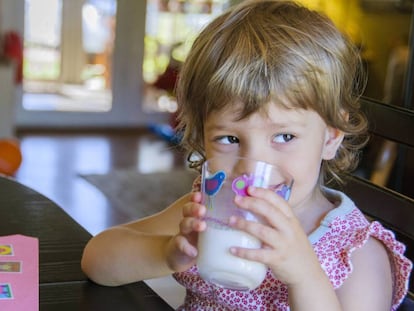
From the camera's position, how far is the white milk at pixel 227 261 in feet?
2.67

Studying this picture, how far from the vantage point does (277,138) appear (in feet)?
3.24

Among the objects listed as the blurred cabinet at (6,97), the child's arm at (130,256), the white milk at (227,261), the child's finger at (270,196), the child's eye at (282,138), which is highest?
the child's eye at (282,138)

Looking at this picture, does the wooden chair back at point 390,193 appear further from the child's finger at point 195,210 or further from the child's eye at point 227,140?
the child's finger at point 195,210

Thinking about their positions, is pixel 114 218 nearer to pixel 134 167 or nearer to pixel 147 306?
pixel 134 167

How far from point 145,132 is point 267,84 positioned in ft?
16.9

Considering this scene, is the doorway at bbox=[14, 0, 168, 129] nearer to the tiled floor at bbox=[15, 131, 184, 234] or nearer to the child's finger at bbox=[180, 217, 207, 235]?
the tiled floor at bbox=[15, 131, 184, 234]

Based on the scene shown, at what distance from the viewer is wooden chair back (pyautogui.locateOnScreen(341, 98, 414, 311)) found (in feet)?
3.90

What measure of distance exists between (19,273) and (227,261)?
0.40 metres

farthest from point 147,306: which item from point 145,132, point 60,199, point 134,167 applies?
point 145,132

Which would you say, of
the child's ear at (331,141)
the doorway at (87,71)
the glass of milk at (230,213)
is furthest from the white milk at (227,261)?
the doorway at (87,71)

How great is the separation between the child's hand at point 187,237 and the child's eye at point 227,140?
0.51 ft

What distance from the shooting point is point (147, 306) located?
3.33 feet

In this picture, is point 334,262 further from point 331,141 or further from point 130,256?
point 130,256

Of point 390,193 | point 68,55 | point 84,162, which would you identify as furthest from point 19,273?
point 68,55
